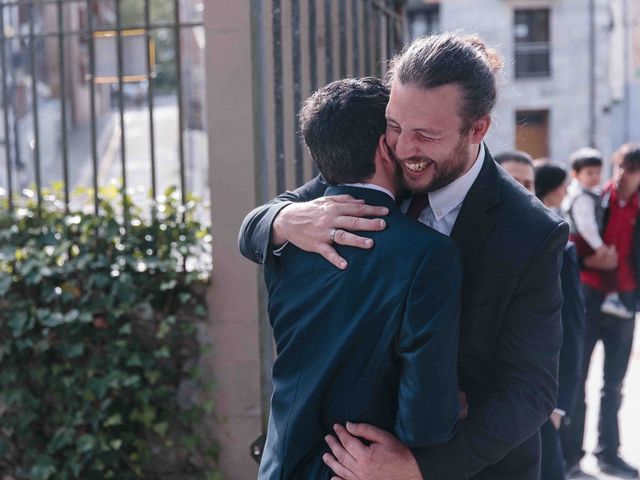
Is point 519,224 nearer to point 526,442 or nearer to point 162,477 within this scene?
point 526,442

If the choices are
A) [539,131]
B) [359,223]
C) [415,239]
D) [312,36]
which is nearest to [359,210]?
[359,223]

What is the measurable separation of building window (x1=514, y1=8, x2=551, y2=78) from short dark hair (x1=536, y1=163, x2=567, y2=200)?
24.1 m

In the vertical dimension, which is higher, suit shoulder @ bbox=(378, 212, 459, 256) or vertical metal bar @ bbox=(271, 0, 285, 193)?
vertical metal bar @ bbox=(271, 0, 285, 193)

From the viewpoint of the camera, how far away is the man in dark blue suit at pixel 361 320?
198 cm

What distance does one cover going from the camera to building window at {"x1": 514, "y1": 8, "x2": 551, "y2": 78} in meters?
28.1

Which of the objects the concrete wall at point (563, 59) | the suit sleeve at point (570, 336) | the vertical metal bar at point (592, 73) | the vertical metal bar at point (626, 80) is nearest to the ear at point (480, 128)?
the suit sleeve at point (570, 336)

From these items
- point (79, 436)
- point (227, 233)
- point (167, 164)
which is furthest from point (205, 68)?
point (167, 164)

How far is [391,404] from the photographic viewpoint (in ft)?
6.92

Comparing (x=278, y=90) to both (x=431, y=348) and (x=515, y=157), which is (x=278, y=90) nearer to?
(x=515, y=157)

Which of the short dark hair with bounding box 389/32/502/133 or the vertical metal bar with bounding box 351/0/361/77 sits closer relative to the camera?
the short dark hair with bounding box 389/32/502/133

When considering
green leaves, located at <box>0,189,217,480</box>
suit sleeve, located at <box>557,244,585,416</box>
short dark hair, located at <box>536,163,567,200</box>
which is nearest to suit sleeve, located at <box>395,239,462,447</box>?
suit sleeve, located at <box>557,244,585,416</box>

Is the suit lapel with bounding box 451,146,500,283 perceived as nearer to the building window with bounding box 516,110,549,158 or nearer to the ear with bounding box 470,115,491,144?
the ear with bounding box 470,115,491,144

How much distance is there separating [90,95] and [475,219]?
123 inches

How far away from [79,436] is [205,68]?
1.72m
